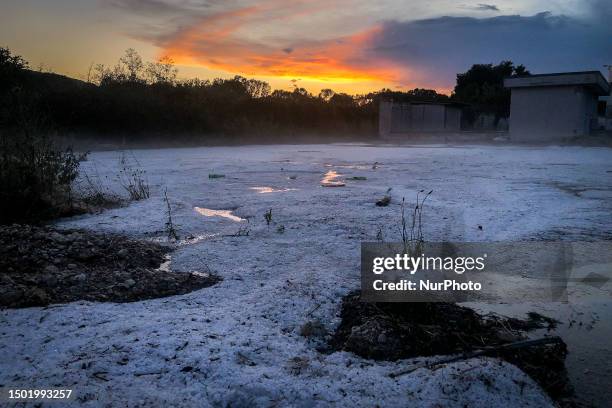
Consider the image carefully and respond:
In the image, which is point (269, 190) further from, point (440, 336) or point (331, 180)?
point (440, 336)

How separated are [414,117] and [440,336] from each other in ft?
86.9

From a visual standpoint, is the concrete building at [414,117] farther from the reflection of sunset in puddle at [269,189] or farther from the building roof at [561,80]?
the reflection of sunset in puddle at [269,189]

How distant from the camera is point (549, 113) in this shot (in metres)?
20.9

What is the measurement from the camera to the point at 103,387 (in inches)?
77.9

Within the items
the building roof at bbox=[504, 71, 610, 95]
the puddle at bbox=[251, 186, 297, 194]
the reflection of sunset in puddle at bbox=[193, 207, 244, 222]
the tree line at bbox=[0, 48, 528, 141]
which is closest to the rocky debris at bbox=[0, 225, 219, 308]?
the reflection of sunset in puddle at bbox=[193, 207, 244, 222]

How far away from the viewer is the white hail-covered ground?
199 centimetres

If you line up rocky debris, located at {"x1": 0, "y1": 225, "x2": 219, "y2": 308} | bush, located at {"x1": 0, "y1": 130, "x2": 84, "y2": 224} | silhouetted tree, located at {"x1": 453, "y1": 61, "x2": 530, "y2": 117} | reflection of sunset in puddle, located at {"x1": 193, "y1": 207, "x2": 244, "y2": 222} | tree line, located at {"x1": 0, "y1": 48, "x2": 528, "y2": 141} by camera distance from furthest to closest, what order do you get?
silhouetted tree, located at {"x1": 453, "y1": 61, "x2": 530, "y2": 117}, tree line, located at {"x1": 0, "y1": 48, "x2": 528, "y2": 141}, reflection of sunset in puddle, located at {"x1": 193, "y1": 207, "x2": 244, "y2": 222}, bush, located at {"x1": 0, "y1": 130, "x2": 84, "y2": 224}, rocky debris, located at {"x1": 0, "y1": 225, "x2": 219, "y2": 308}

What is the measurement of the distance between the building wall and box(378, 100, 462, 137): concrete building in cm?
575


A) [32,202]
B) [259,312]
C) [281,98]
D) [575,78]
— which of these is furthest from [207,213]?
[281,98]

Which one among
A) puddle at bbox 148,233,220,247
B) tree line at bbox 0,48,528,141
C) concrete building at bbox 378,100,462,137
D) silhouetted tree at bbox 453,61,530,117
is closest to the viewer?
puddle at bbox 148,233,220,247

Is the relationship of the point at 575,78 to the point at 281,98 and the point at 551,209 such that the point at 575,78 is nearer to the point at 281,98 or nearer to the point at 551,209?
the point at 281,98

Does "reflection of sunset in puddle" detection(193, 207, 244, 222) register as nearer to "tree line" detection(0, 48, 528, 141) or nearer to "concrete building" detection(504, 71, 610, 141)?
"tree line" detection(0, 48, 528, 141)

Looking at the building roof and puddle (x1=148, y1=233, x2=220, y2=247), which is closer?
puddle (x1=148, y1=233, x2=220, y2=247)

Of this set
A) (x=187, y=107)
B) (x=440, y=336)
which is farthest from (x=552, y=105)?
(x=440, y=336)
